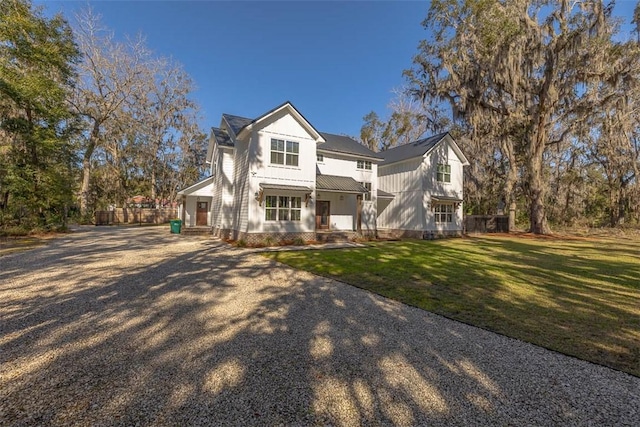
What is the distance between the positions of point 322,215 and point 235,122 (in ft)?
26.9

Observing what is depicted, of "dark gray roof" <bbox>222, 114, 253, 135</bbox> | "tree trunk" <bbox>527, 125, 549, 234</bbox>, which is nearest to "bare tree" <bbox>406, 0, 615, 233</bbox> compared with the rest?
"tree trunk" <bbox>527, 125, 549, 234</bbox>

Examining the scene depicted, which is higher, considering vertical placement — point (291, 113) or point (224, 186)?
point (291, 113)

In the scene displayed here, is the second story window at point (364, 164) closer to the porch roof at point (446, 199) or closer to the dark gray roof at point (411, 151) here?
the dark gray roof at point (411, 151)

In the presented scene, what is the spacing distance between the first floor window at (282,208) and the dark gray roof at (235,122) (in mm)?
4852

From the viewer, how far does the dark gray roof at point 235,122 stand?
1755 cm

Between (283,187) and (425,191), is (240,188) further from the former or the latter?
(425,191)

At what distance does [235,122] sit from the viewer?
61.4 ft

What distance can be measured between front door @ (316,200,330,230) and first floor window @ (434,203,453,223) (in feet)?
26.3

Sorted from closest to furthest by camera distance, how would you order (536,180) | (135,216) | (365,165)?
(365,165)
(536,180)
(135,216)

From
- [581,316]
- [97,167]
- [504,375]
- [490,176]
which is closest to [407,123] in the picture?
[490,176]

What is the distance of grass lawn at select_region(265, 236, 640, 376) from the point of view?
167 inches

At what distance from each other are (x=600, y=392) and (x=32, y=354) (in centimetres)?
639

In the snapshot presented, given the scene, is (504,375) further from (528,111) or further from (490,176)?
(490,176)

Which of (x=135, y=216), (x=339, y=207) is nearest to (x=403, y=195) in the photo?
(x=339, y=207)
